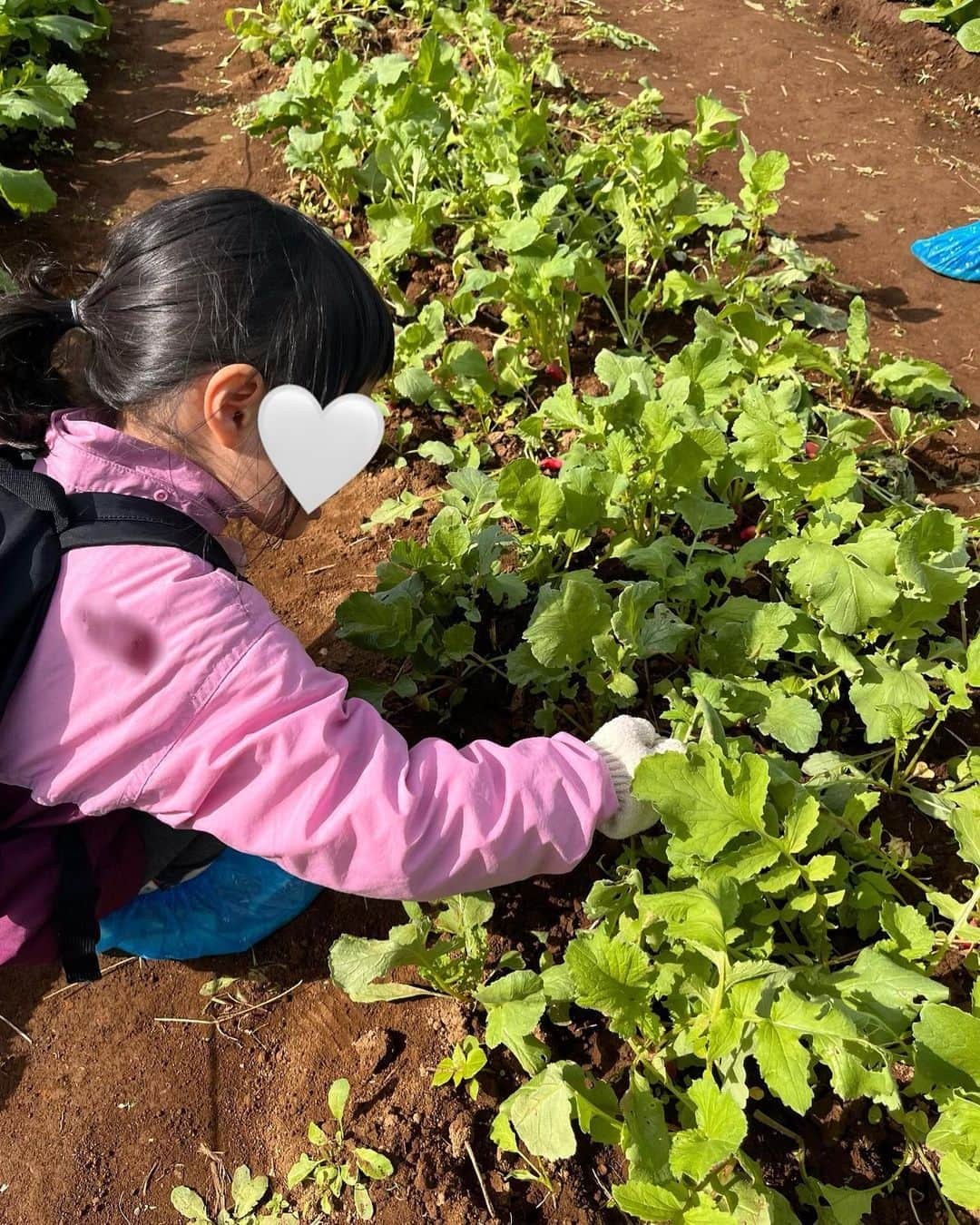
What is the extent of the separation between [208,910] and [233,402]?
41.9 inches

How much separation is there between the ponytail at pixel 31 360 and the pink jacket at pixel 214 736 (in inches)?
5.0

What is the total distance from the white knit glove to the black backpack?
0.72 meters

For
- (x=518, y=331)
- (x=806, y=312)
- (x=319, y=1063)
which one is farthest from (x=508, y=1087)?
(x=806, y=312)

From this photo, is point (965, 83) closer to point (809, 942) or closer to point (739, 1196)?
point (809, 942)

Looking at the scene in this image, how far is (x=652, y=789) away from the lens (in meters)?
1.50

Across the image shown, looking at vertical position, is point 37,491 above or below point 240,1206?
above

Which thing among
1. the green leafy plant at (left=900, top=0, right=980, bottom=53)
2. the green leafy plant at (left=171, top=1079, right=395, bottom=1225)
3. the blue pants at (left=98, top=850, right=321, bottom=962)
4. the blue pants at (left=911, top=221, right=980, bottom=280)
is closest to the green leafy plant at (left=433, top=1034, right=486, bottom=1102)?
the green leafy plant at (left=171, top=1079, right=395, bottom=1225)

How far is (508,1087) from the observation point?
72.6 inches

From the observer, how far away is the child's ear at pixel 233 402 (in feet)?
4.75

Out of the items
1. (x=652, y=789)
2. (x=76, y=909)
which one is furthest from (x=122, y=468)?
(x=652, y=789)

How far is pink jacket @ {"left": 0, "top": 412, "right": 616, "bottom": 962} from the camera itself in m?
1.32

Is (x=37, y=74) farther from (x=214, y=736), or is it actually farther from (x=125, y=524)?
(x=214, y=736)

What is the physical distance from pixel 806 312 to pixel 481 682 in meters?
1.74

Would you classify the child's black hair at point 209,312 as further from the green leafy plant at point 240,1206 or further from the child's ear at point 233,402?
the green leafy plant at point 240,1206
